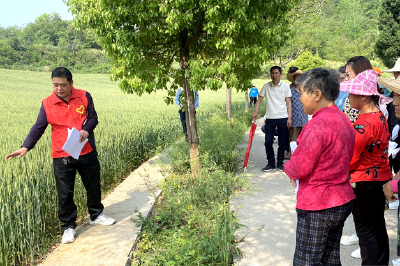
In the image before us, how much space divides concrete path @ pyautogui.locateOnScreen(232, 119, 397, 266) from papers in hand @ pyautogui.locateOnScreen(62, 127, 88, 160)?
6.26ft

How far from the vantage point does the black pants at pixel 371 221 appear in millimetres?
2594

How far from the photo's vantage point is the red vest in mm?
3541

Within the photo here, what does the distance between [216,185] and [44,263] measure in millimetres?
2307

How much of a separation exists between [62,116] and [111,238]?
1412 mm

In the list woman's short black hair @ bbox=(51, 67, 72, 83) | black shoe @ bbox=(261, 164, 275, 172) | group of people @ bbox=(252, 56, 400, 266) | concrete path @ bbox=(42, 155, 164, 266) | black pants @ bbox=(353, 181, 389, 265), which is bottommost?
concrete path @ bbox=(42, 155, 164, 266)

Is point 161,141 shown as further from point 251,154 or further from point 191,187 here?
point 191,187

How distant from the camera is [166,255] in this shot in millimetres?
3135

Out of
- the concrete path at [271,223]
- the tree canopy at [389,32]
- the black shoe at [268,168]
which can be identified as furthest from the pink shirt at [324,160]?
the tree canopy at [389,32]

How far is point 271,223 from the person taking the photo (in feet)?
12.8

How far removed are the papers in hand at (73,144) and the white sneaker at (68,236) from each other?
31.2 inches

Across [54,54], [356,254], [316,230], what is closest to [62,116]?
[316,230]

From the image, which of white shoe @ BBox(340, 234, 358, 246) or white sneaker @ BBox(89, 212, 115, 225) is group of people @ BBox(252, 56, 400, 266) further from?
white sneaker @ BBox(89, 212, 115, 225)

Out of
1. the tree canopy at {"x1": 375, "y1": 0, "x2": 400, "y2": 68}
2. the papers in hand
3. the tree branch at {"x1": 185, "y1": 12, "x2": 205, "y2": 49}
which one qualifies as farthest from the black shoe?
the tree canopy at {"x1": 375, "y1": 0, "x2": 400, "y2": 68}

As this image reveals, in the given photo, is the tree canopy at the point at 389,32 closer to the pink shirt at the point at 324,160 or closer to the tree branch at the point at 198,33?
the tree branch at the point at 198,33
